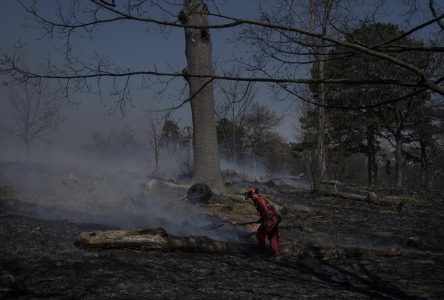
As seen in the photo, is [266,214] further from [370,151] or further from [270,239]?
[370,151]

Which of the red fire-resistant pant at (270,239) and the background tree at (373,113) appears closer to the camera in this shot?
the red fire-resistant pant at (270,239)

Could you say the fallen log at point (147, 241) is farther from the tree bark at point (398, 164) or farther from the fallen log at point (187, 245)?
the tree bark at point (398, 164)

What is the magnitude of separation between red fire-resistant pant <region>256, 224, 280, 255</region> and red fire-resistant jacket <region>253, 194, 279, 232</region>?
0.24ft

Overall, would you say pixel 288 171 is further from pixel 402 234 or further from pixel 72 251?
pixel 72 251

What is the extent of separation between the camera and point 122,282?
575cm

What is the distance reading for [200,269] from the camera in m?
6.86

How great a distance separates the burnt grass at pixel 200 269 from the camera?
5.54 meters

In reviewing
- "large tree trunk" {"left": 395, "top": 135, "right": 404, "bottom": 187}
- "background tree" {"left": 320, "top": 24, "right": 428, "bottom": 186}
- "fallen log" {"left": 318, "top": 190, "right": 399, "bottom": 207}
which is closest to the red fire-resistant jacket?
"background tree" {"left": 320, "top": 24, "right": 428, "bottom": 186}

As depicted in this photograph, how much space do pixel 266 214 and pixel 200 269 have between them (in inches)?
85.3

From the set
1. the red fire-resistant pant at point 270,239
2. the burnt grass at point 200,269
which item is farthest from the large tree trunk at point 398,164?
the red fire-resistant pant at point 270,239

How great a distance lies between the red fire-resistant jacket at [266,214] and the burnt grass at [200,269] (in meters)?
0.62

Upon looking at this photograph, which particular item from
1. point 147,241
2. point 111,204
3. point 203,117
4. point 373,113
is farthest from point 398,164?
point 147,241

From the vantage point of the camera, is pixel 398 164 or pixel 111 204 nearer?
pixel 111 204

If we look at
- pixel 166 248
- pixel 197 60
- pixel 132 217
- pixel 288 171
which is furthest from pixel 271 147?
pixel 166 248
